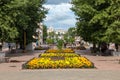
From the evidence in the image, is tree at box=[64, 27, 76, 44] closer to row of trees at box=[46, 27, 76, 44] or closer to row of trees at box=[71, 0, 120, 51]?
row of trees at box=[46, 27, 76, 44]

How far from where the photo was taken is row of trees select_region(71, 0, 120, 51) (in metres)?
44.9

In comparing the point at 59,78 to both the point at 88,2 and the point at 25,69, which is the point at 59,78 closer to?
the point at 25,69

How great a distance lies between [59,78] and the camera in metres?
19.8

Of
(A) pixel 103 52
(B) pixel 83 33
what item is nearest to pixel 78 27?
(B) pixel 83 33

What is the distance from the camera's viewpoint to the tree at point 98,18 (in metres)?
45.1

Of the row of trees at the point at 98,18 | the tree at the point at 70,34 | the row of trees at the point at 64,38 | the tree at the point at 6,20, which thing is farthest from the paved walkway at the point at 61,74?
the tree at the point at 70,34

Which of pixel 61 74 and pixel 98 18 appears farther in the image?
pixel 98 18

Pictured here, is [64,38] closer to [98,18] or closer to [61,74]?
[98,18]

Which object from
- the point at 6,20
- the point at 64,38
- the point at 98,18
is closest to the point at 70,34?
the point at 64,38

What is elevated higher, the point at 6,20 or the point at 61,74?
the point at 6,20

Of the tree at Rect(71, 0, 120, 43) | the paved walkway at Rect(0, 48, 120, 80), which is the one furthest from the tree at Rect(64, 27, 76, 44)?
the paved walkway at Rect(0, 48, 120, 80)

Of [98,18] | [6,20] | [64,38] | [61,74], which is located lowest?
[61,74]

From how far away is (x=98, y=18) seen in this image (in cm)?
4819

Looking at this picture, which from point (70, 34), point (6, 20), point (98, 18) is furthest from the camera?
point (70, 34)
